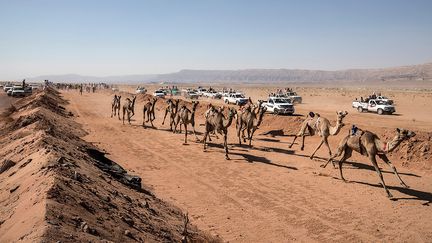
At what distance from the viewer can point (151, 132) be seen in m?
27.0

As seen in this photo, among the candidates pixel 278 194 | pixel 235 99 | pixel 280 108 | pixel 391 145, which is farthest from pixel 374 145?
pixel 235 99

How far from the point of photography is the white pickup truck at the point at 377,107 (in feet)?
136

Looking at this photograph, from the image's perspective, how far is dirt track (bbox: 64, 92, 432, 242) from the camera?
10266 millimetres

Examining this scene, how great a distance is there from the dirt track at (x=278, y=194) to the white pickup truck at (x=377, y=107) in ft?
80.6

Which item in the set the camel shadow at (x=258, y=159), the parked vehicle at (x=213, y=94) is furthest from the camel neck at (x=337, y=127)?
the parked vehicle at (x=213, y=94)

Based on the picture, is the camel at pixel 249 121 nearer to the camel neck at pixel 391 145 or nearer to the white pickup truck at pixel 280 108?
the camel neck at pixel 391 145

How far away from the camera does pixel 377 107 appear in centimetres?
4216

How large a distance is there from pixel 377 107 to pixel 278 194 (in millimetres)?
33477

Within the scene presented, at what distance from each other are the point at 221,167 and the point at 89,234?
1070 cm

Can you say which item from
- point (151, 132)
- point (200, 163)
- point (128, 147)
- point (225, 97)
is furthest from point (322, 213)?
point (225, 97)

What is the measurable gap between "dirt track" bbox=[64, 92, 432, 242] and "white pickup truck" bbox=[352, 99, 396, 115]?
80.6 feet

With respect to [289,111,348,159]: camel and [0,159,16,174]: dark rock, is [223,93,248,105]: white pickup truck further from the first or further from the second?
[0,159,16,174]: dark rock

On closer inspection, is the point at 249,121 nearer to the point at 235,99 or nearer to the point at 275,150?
the point at 275,150

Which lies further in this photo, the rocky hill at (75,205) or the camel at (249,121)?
the camel at (249,121)
